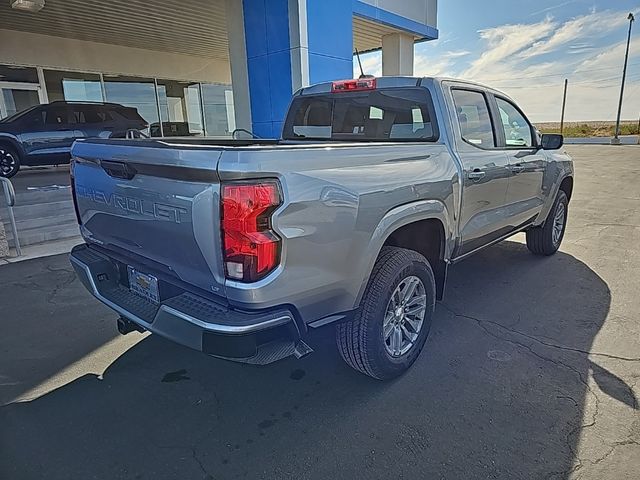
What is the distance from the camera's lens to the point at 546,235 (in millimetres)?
5375

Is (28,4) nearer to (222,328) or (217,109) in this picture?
(222,328)

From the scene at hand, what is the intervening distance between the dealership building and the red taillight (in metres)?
7.26

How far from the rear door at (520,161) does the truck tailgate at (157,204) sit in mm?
3118

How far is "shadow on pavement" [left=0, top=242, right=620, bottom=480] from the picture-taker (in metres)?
2.19

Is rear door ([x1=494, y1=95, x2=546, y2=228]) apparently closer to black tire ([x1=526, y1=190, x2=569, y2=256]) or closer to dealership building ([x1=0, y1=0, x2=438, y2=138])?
black tire ([x1=526, y1=190, x2=569, y2=256])

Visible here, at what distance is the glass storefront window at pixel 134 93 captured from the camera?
14.4m

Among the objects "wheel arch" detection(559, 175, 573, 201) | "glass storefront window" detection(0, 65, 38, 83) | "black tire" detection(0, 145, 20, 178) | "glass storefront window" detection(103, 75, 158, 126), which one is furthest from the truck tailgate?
"glass storefront window" detection(103, 75, 158, 126)

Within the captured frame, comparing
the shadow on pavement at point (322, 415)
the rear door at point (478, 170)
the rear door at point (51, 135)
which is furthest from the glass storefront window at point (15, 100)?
the rear door at point (478, 170)

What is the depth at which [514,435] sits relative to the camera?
2.36 m

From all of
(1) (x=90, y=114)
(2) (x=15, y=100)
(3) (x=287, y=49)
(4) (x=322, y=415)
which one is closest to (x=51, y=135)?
(1) (x=90, y=114)

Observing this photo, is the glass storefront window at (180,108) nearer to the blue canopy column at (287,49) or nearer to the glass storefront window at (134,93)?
the glass storefront window at (134,93)

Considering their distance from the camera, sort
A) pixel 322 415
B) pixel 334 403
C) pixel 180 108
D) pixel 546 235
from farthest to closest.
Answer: pixel 180 108
pixel 546 235
pixel 334 403
pixel 322 415

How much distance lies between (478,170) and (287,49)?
6290 millimetres

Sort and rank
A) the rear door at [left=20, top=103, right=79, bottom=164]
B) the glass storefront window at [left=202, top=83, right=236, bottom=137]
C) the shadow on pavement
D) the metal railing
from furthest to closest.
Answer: the glass storefront window at [left=202, top=83, right=236, bottom=137], the rear door at [left=20, top=103, right=79, bottom=164], the metal railing, the shadow on pavement
